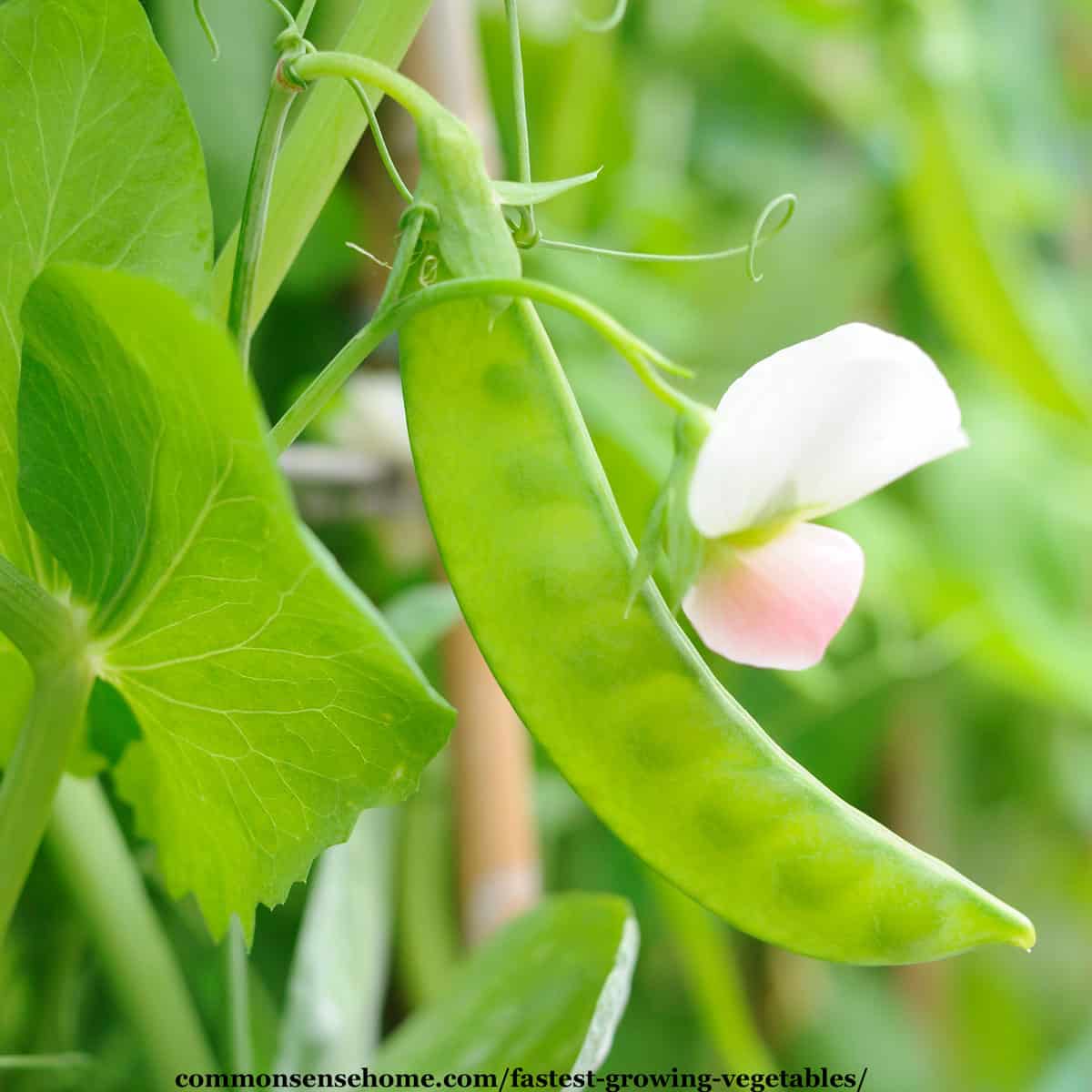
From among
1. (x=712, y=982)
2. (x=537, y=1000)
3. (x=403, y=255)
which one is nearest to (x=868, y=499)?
(x=712, y=982)

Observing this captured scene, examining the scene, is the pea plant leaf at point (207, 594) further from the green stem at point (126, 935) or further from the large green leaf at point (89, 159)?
the green stem at point (126, 935)

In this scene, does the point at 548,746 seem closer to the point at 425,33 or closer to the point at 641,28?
the point at 425,33

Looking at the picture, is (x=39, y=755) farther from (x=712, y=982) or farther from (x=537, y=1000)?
(x=712, y=982)

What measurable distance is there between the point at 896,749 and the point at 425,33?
2.06ft

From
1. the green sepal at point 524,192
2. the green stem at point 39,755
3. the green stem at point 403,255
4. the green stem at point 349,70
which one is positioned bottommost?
the green stem at point 39,755

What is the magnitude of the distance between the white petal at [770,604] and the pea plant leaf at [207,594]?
0.17 feet

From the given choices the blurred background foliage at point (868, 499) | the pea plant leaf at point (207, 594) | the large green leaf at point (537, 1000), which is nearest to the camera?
the pea plant leaf at point (207, 594)

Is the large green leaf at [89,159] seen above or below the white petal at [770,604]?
above

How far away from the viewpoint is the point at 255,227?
227 mm

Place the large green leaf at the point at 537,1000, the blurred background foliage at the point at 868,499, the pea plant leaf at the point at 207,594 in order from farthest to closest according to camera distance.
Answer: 1. the blurred background foliage at the point at 868,499
2. the large green leaf at the point at 537,1000
3. the pea plant leaf at the point at 207,594

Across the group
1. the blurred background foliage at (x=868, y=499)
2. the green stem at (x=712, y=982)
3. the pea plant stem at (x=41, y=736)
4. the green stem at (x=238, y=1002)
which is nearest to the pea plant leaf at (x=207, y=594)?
the pea plant stem at (x=41, y=736)

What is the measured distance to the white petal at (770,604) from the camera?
21cm

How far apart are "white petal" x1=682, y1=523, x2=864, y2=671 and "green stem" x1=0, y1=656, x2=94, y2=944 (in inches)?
4.9

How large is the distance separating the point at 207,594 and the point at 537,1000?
0.18 meters
